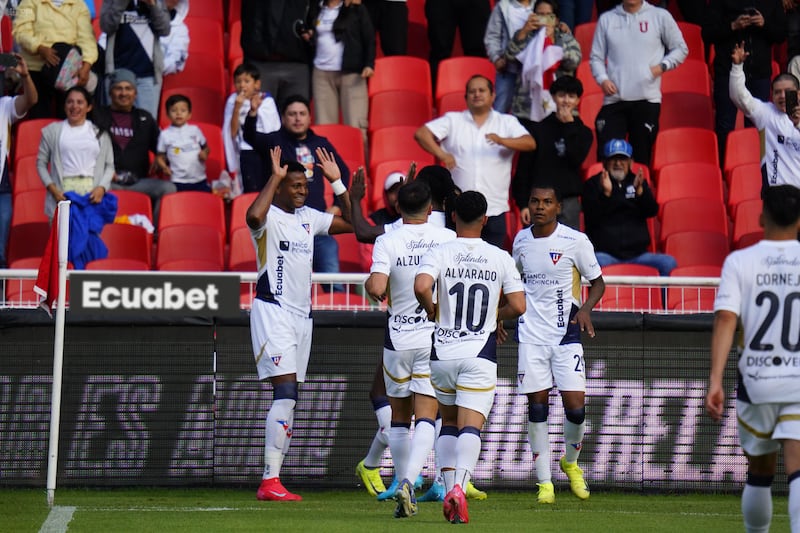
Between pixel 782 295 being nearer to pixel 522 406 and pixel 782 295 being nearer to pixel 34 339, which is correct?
pixel 522 406

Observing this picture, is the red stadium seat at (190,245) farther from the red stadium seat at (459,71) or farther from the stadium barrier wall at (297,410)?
the red stadium seat at (459,71)

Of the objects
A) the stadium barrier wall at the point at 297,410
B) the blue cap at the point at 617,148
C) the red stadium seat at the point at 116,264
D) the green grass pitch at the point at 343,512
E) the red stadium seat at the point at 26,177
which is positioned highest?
the blue cap at the point at 617,148

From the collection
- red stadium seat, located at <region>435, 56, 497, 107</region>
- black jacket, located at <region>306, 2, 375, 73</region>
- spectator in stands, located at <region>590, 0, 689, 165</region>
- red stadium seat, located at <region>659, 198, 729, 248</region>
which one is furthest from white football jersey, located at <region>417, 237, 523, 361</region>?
red stadium seat, located at <region>435, 56, 497, 107</region>

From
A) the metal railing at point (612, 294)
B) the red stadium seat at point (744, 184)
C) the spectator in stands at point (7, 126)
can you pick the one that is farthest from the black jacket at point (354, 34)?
the red stadium seat at point (744, 184)

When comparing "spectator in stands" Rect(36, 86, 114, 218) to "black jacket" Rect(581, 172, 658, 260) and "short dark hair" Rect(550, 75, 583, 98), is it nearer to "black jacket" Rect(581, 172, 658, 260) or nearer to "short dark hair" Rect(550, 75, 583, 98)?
"short dark hair" Rect(550, 75, 583, 98)

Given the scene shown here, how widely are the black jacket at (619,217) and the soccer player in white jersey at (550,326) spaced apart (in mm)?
2917

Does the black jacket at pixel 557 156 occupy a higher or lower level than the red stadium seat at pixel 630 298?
higher

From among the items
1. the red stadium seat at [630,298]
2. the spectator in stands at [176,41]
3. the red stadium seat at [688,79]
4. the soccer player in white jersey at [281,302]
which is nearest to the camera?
the soccer player in white jersey at [281,302]

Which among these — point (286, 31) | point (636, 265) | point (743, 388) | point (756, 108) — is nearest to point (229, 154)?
point (286, 31)

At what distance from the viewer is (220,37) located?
17766 mm

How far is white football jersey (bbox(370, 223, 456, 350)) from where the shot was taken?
9.84m

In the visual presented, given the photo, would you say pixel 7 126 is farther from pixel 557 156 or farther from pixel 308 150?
pixel 557 156

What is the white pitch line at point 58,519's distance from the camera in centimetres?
855

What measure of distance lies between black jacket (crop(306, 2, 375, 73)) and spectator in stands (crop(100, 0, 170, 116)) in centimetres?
169
